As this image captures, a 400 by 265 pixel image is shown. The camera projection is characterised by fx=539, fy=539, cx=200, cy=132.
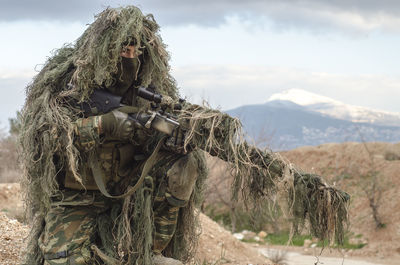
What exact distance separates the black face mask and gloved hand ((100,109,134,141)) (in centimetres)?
39

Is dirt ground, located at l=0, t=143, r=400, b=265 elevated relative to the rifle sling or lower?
lower

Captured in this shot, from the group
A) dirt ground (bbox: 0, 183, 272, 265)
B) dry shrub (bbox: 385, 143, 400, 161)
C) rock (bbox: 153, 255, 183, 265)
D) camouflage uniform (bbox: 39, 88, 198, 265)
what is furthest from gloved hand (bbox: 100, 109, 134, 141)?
dry shrub (bbox: 385, 143, 400, 161)

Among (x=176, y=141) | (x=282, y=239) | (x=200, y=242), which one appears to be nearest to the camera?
(x=176, y=141)

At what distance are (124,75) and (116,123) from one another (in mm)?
495

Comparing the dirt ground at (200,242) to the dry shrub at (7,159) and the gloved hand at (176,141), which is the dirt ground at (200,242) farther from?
the dry shrub at (7,159)

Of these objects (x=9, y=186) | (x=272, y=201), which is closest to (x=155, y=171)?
(x=272, y=201)

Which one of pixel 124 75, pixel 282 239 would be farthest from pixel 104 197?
pixel 282 239

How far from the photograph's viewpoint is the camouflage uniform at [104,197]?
3.89 meters

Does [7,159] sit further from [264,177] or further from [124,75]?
[264,177]

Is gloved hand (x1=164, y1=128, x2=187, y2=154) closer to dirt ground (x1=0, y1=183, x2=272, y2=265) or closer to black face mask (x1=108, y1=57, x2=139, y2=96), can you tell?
black face mask (x1=108, y1=57, x2=139, y2=96)

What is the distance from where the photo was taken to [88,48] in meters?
3.88

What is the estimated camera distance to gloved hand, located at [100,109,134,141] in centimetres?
364

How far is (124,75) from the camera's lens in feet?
13.1

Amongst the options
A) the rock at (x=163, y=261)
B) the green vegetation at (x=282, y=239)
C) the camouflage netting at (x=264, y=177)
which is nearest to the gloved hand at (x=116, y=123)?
the camouflage netting at (x=264, y=177)
